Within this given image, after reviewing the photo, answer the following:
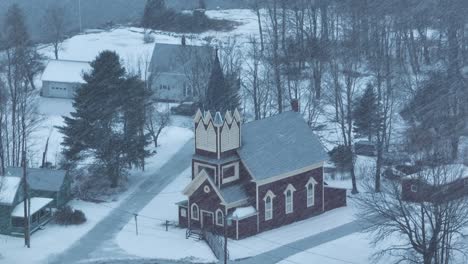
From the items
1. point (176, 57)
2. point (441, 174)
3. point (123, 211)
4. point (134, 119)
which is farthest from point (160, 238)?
point (176, 57)

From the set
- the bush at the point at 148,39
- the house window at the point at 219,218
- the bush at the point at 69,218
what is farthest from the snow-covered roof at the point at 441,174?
the bush at the point at 148,39

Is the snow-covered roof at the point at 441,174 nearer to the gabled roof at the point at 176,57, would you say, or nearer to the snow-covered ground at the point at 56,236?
the snow-covered ground at the point at 56,236

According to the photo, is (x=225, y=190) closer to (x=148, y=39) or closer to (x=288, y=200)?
(x=288, y=200)

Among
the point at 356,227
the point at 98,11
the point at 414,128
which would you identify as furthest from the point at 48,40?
the point at 356,227

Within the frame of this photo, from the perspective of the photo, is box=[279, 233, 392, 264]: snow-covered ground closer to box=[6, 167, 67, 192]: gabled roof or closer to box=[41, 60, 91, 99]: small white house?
box=[6, 167, 67, 192]: gabled roof

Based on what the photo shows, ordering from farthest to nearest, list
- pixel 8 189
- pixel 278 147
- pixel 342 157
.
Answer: pixel 342 157 → pixel 278 147 → pixel 8 189

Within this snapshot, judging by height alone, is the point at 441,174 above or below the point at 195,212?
above

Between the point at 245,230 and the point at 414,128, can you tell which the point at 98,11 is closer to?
the point at 414,128
